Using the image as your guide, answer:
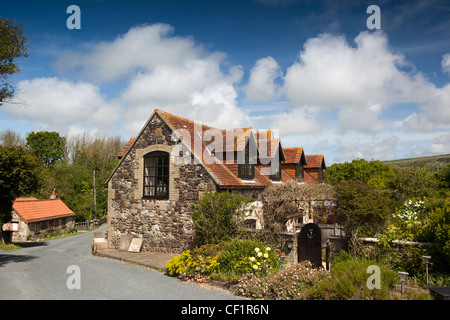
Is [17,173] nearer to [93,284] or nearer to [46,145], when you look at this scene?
[93,284]

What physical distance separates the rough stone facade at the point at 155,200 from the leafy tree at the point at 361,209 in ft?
18.4

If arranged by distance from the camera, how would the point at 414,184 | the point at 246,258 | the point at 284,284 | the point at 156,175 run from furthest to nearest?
the point at 414,184, the point at 156,175, the point at 246,258, the point at 284,284

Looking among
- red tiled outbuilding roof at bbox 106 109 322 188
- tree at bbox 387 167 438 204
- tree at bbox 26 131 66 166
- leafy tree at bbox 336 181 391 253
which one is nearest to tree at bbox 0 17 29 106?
Result: red tiled outbuilding roof at bbox 106 109 322 188

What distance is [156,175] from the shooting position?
16.1 meters

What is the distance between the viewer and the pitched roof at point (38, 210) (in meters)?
31.6

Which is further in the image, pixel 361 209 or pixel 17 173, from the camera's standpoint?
pixel 17 173

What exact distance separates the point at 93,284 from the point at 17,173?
41.3ft

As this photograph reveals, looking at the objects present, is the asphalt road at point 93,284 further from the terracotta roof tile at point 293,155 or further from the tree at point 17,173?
the terracotta roof tile at point 293,155

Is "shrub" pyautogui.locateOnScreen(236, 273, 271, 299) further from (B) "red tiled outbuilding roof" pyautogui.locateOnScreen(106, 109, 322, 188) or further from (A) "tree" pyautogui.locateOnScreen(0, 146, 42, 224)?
(A) "tree" pyautogui.locateOnScreen(0, 146, 42, 224)

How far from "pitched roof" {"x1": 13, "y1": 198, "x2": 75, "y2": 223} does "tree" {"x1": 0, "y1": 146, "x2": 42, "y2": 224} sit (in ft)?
42.8

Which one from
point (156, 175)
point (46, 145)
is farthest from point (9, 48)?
point (46, 145)

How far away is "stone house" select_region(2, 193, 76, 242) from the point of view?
31.4 meters
